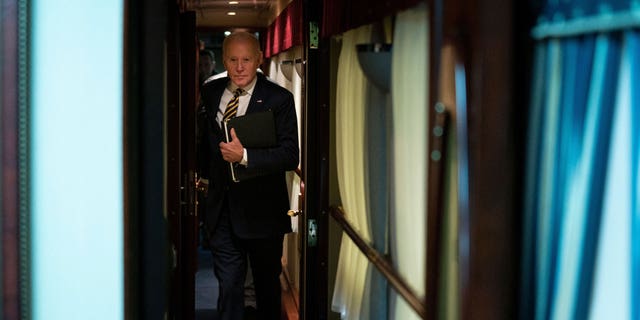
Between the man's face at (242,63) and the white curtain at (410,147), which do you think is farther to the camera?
the man's face at (242,63)

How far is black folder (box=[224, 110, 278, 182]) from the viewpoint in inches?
151

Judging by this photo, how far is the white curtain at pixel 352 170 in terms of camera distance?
2680mm

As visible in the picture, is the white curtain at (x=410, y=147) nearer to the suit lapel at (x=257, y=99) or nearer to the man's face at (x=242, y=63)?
the suit lapel at (x=257, y=99)

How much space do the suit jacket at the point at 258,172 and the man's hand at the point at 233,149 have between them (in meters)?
0.05

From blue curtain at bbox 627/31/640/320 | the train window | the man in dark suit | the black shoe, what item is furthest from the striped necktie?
blue curtain at bbox 627/31/640/320

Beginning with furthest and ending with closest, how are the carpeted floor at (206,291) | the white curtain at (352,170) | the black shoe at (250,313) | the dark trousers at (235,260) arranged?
the carpeted floor at (206,291) < the black shoe at (250,313) < the dark trousers at (235,260) < the white curtain at (352,170)

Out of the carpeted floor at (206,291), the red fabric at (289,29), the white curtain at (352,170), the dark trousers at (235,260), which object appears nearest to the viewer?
the white curtain at (352,170)

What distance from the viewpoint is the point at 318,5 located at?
3.64 m

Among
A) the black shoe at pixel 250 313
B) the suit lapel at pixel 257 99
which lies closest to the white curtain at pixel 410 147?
the suit lapel at pixel 257 99

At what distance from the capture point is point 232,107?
3961 mm

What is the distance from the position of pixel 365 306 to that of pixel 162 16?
1176mm

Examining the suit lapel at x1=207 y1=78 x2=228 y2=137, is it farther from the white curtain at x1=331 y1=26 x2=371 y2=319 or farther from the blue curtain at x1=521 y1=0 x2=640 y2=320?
the blue curtain at x1=521 y1=0 x2=640 y2=320

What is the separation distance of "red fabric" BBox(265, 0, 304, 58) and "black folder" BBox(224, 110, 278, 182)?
18.4 inches

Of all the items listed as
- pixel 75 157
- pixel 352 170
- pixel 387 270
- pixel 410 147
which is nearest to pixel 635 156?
pixel 410 147
